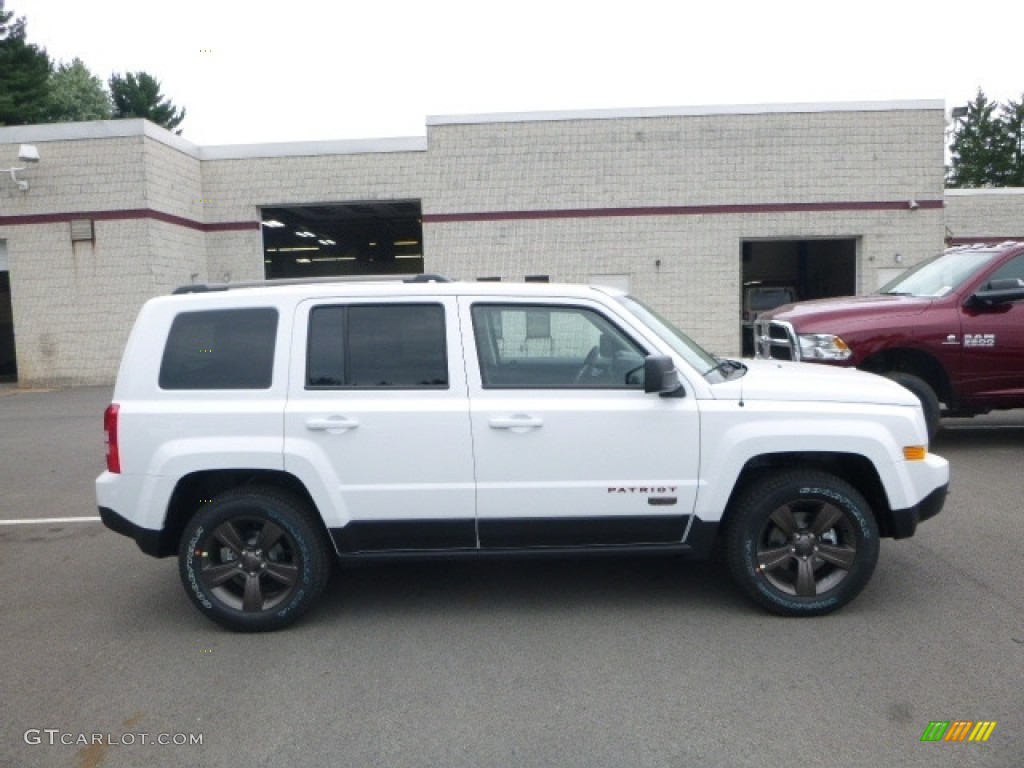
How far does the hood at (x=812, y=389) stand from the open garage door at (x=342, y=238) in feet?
63.0

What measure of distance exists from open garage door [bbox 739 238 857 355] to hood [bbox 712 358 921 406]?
18.7 meters

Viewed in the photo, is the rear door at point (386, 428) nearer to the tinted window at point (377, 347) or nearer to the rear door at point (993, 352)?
the tinted window at point (377, 347)

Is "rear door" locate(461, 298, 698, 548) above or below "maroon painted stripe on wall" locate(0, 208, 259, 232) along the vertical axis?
below

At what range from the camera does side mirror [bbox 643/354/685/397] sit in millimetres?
4863

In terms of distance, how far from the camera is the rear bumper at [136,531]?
5.19 meters

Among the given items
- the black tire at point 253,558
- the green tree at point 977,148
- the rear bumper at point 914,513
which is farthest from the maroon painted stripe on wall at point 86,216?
the green tree at point 977,148

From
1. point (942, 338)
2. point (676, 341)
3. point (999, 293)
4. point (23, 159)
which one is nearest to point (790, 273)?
point (999, 293)

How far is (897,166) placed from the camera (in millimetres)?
22312

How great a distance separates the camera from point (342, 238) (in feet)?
115

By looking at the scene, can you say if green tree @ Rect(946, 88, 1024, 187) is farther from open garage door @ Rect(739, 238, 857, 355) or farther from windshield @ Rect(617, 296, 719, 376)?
windshield @ Rect(617, 296, 719, 376)

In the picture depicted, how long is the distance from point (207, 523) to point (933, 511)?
4.06m

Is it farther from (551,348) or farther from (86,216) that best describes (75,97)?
(551,348)

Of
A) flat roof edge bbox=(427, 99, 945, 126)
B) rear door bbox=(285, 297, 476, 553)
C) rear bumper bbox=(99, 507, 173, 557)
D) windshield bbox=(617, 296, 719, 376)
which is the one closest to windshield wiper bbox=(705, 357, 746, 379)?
windshield bbox=(617, 296, 719, 376)

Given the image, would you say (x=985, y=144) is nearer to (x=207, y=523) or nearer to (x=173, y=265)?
(x=173, y=265)
